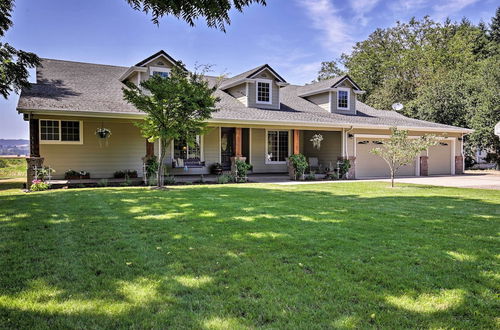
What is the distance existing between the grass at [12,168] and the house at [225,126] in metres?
6.72

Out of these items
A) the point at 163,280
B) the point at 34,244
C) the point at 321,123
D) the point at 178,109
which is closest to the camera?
the point at 163,280

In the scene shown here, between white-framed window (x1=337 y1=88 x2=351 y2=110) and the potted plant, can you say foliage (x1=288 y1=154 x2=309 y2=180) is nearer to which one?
the potted plant

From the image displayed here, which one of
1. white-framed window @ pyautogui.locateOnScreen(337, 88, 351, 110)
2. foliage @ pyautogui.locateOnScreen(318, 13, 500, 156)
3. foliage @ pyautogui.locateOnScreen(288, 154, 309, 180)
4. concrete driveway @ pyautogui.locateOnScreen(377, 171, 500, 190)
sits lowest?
concrete driveway @ pyautogui.locateOnScreen(377, 171, 500, 190)

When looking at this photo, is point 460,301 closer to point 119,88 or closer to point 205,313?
point 205,313

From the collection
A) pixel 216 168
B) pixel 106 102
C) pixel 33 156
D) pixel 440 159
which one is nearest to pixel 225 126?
pixel 216 168

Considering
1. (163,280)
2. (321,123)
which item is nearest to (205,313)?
(163,280)

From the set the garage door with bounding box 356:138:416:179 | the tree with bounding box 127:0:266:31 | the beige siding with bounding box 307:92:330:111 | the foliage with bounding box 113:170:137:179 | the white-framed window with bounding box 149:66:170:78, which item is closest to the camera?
the tree with bounding box 127:0:266:31

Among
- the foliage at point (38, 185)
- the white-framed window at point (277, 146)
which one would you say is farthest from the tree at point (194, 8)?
the white-framed window at point (277, 146)

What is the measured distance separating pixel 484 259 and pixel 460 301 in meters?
1.42

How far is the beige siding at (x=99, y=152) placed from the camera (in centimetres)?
1359

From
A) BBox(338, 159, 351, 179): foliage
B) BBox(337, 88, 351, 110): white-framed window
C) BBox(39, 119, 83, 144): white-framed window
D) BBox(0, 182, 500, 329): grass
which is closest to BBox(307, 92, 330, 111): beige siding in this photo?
BBox(337, 88, 351, 110): white-framed window

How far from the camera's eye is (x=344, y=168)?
16.1m

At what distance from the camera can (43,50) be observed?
54.9ft

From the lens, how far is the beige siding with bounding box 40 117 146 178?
13.6 meters
